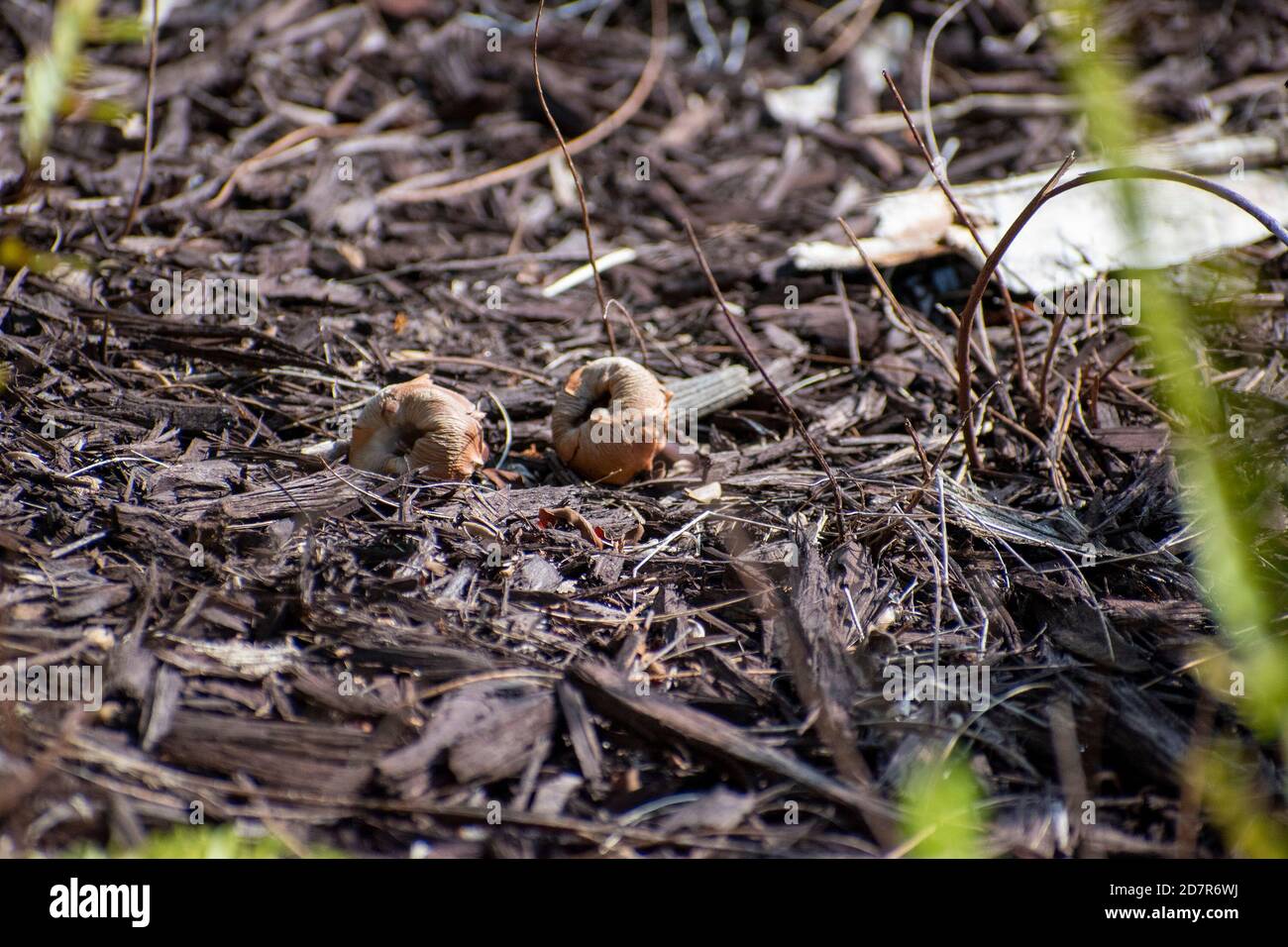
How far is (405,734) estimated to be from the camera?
2.25 metres

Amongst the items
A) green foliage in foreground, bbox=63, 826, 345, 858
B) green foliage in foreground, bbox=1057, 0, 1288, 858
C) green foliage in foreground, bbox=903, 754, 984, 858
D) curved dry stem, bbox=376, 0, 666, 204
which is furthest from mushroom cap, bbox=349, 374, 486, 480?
curved dry stem, bbox=376, 0, 666, 204

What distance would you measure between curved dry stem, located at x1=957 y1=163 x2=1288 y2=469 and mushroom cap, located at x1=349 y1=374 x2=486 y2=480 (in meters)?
1.48

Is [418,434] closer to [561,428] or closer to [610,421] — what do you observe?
[561,428]

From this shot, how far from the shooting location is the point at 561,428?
331cm

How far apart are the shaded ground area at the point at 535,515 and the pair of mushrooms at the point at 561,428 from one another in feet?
0.36

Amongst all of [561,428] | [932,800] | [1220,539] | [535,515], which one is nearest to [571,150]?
[561,428]

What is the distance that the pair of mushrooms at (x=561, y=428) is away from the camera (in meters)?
3.06

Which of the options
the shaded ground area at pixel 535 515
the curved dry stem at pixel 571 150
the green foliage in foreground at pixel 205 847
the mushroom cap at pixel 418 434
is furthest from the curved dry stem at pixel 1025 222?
the curved dry stem at pixel 571 150

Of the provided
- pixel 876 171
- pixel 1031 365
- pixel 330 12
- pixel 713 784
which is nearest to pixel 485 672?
pixel 713 784

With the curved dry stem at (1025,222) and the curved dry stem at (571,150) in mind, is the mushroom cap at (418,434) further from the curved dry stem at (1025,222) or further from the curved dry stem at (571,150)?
the curved dry stem at (571,150)

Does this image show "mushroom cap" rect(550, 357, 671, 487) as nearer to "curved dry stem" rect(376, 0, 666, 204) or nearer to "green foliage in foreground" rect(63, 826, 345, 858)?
"green foliage in foreground" rect(63, 826, 345, 858)

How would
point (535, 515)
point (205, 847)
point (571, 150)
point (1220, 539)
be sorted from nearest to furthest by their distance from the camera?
1. point (1220, 539)
2. point (205, 847)
3. point (535, 515)
4. point (571, 150)

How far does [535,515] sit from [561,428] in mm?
398

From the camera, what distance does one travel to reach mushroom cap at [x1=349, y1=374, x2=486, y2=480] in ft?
10.0
